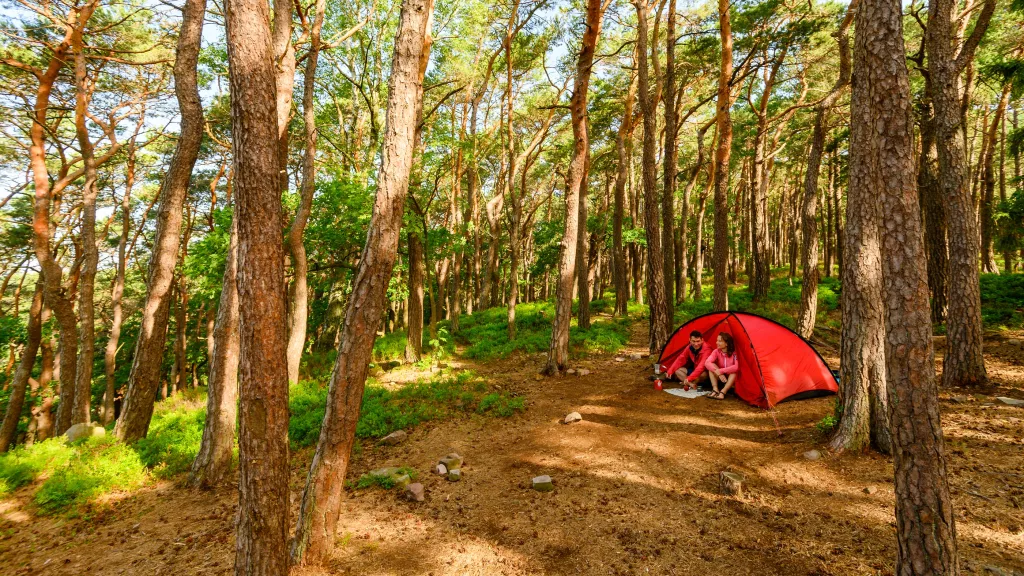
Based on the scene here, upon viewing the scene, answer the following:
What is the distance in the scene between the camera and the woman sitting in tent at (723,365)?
7477mm

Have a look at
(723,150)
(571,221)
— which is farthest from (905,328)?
(723,150)

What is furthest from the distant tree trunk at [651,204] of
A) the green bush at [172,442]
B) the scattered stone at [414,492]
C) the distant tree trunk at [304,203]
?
the green bush at [172,442]

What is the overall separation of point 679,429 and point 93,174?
14.1m

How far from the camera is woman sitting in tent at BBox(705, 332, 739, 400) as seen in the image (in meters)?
7.48

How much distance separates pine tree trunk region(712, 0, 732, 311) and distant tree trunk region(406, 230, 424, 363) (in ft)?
27.3

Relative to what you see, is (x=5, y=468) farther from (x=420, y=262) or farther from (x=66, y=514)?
(x=420, y=262)

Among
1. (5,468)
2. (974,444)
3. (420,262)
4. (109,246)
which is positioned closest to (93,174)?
(5,468)

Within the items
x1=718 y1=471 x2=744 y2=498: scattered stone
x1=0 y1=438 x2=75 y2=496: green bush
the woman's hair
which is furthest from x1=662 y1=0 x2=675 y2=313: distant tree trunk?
x1=0 y1=438 x2=75 y2=496: green bush

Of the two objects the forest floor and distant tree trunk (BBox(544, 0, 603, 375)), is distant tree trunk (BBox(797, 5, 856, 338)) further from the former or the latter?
distant tree trunk (BBox(544, 0, 603, 375))

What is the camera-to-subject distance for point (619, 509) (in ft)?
14.5

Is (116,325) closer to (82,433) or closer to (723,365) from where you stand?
(82,433)

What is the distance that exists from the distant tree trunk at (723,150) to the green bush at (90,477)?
12.7 m

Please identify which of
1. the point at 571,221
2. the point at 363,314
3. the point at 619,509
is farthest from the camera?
the point at 571,221

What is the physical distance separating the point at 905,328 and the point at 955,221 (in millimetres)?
6260
